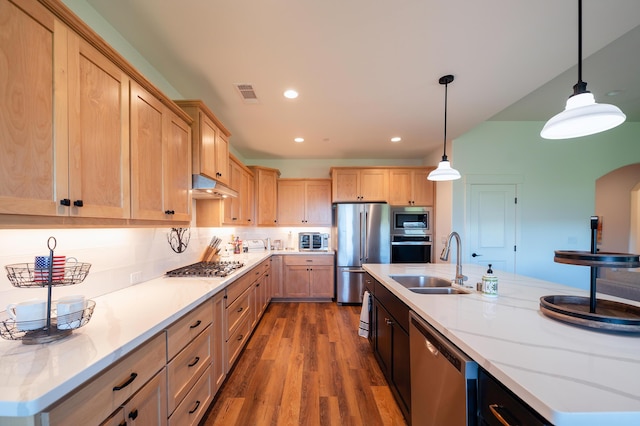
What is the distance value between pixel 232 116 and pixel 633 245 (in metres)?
7.35

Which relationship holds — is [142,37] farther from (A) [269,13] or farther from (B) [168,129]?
(A) [269,13]

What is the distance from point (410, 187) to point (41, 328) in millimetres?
4418

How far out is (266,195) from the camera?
440cm

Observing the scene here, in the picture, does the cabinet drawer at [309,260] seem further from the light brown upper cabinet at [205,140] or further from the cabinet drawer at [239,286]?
the light brown upper cabinet at [205,140]

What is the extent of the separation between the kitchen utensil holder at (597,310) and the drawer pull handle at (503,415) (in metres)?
0.55

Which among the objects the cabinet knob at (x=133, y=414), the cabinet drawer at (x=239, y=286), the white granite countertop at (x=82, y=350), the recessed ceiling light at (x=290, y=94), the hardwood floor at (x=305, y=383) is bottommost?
the hardwood floor at (x=305, y=383)

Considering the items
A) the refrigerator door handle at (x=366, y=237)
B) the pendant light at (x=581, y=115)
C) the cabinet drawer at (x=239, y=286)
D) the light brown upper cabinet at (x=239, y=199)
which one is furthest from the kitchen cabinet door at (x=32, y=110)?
the refrigerator door handle at (x=366, y=237)

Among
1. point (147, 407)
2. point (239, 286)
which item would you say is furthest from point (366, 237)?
point (147, 407)

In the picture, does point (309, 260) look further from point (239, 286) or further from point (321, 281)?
point (239, 286)

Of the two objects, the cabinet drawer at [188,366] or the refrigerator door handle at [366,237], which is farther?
the refrigerator door handle at [366,237]

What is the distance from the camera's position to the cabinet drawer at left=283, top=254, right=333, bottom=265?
164 inches

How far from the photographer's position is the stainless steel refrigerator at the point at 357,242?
403 cm

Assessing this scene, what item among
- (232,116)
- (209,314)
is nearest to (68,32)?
(209,314)

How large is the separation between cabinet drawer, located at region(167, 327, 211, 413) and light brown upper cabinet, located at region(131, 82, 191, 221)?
840 millimetres
